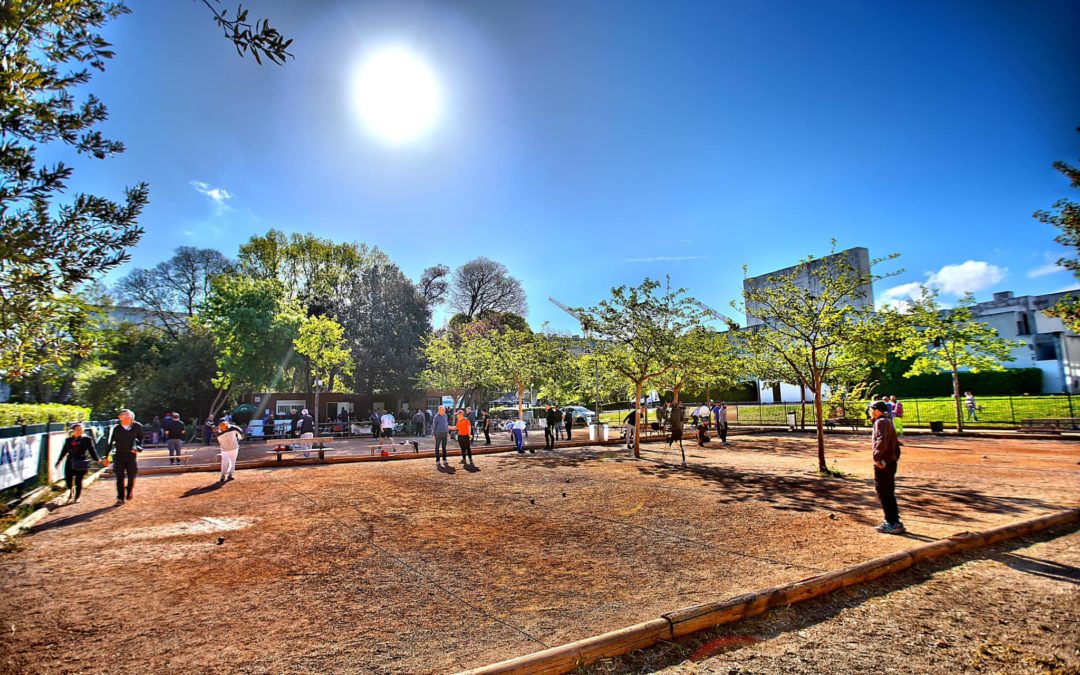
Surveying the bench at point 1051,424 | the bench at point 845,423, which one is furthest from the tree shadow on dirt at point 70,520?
the bench at point 845,423

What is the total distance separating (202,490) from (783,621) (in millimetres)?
11991

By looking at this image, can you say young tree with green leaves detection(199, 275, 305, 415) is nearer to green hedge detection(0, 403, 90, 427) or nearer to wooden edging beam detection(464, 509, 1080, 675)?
green hedge detection(0, 403, 90, 427)

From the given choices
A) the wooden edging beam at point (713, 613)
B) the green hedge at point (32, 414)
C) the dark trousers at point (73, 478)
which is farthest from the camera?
the green hedge at point (32, 414)

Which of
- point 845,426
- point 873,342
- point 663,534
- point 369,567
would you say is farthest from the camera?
point 845,426

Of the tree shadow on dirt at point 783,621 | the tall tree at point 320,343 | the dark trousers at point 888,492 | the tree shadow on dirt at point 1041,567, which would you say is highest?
the tall tree at point 320,343

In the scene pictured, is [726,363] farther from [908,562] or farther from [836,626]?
[836,626]

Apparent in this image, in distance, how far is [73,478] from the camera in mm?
10477

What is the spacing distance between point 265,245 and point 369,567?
43.2m

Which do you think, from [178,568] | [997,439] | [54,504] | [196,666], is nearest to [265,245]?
[54,504]

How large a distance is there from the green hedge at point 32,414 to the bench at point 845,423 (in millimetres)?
33565

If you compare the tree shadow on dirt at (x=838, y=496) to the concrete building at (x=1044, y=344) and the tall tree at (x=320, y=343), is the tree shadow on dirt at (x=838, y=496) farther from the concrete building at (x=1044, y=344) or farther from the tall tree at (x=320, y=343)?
the concrete building at (x=1044, y=344)

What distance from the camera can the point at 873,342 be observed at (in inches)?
507

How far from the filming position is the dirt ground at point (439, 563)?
13.1ft

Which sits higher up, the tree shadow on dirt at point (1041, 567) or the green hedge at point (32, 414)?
the green hedge at point (32, 414)
